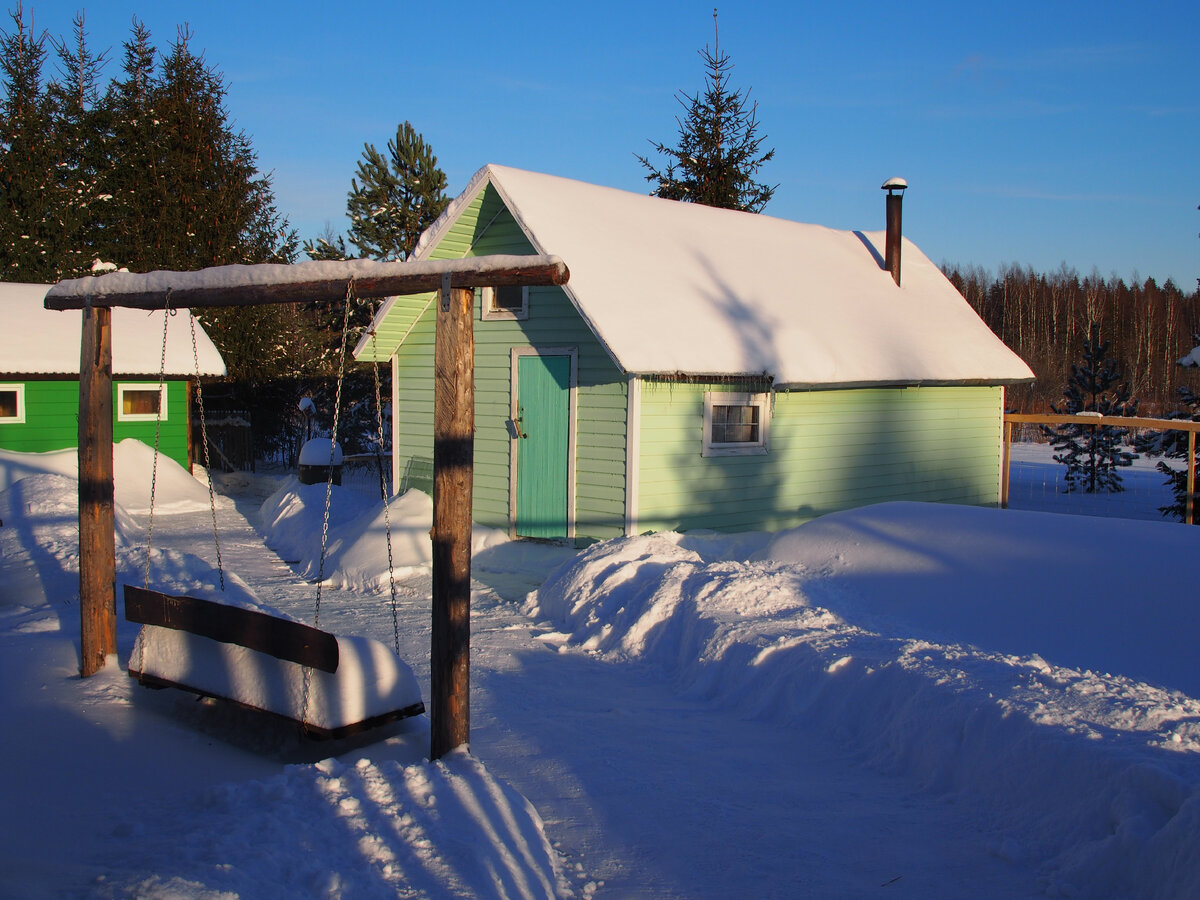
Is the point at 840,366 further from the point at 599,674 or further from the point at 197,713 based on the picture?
the point at 197,713

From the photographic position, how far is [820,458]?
44.9 feet

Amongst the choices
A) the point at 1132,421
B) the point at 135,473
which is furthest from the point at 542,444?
the point at 1132,421

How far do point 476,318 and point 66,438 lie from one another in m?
10.1

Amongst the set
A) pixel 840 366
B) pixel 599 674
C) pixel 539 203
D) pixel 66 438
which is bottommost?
pixel 599 674

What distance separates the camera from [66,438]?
1803 cm

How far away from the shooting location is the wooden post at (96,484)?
6629 mm

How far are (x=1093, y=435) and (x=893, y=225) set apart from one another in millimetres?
10562

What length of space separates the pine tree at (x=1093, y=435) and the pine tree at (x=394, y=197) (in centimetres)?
1692

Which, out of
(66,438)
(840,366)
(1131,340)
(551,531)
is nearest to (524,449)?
(551,531)

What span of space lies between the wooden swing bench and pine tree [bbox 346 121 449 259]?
691 inches

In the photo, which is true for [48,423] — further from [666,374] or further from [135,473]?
[666,374]

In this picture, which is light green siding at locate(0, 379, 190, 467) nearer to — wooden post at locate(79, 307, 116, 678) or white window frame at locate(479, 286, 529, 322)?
white window frame at locate(479, 286, 529, 322)

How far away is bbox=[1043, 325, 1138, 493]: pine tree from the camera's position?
24.2 metres

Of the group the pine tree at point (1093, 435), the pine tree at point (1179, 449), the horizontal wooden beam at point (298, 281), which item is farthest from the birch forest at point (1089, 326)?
the horizontal wooden beam at point (298, 281)
